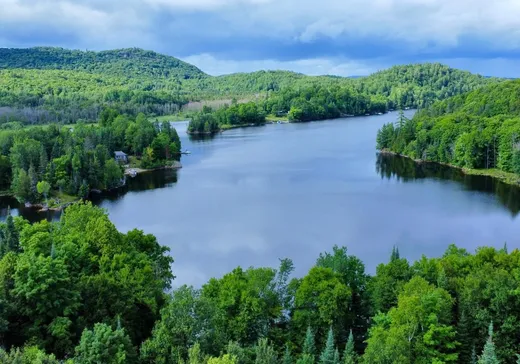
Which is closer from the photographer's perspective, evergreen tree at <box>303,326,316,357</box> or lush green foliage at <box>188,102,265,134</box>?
evergreen tree at <box>303,326,316,357</box>

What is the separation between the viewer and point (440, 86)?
195 meters

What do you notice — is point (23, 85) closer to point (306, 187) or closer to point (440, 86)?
point (306, 187)

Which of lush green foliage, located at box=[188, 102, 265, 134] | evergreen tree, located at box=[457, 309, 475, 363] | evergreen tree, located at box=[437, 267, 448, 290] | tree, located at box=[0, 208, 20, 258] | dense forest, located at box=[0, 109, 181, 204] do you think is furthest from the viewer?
lush green foliage, located at box=[188, 102, 265, 134]

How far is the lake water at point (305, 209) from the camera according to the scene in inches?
1516

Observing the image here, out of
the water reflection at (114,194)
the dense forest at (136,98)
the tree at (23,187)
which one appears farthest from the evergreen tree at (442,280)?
the dense forest at (136,98)

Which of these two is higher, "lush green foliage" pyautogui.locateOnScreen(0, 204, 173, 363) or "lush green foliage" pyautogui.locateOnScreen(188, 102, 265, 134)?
"lush green foliage" pyautogui.locateOnScreen(188, 102, 265, 134)

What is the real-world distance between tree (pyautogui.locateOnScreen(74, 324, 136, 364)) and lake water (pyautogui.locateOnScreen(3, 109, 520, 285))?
15.3m

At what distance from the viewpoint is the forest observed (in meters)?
18.2

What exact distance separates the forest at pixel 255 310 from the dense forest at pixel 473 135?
158 feet

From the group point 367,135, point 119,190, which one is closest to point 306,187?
point 119,190

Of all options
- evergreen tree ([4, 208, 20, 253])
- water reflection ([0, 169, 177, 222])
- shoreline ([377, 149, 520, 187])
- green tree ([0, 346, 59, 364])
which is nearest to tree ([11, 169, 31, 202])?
water reflection ([0, 169, 177, 222])

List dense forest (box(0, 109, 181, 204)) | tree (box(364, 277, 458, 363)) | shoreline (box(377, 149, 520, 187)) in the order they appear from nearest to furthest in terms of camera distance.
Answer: tree (box(364, 277, 458, 363))
dense forest (box(0, 109, 181, 204))
shoreline (box(377, 149, 520, 187))

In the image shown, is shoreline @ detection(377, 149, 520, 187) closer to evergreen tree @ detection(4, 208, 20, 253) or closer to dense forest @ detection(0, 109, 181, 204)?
dense forest @ detection(0, 109, 181, 204)

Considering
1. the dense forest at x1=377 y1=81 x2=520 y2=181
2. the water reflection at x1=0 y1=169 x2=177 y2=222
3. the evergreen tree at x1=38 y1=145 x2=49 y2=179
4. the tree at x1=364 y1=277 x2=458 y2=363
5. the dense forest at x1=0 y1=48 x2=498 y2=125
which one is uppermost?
the dense forest at x1=0 y1=48 x2=498 y2=125
